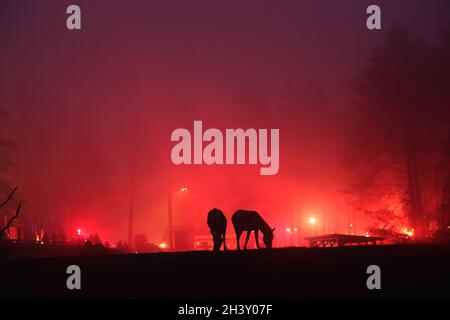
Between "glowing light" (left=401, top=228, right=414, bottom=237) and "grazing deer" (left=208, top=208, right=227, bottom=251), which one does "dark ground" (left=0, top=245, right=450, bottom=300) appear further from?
"glowing light" (left=401, top=228, right=414, bottom=237)

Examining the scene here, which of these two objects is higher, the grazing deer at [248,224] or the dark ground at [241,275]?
the grazing deer at [248,224]

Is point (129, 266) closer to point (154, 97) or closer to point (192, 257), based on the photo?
point (192, 257)

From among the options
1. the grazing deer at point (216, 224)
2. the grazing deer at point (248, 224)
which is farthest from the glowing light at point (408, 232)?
the grazing deer at point (216, 224)

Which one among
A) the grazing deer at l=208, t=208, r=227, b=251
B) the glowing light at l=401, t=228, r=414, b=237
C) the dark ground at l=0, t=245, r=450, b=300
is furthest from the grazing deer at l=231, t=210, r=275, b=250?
the glowing light at l=401, t=228, r=414, b=237

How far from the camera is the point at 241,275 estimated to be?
16.4 m

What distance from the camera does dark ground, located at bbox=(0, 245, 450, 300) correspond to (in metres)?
15.5

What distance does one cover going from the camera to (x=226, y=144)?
224ft

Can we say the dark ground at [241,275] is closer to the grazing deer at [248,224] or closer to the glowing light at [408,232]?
the grazing deer at [248,224]

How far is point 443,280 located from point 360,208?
99.3ft

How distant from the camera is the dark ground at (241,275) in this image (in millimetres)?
15508

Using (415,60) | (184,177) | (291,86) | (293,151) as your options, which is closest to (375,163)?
(415,60)

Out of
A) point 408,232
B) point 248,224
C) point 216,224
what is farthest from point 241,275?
point 408,232

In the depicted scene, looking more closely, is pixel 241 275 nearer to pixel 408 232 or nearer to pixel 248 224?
pixel 248 224

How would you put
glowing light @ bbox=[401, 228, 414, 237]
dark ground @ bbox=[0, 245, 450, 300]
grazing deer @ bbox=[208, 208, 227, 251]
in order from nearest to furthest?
dark ground @ bbox=[0, 245, 450, 300]
grazing deer @ bbox=[208, 208, 227, 251]
glowing light @ bbox=[401, 228, 414, 237]
